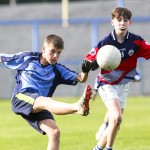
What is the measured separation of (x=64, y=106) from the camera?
25.3 ft

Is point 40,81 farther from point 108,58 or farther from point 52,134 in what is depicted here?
point 108,58

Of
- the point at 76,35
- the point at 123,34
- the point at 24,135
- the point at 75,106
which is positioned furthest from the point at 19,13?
the point at 75,106

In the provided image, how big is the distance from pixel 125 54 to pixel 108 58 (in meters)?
1.15

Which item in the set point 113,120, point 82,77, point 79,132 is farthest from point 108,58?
point 79,132

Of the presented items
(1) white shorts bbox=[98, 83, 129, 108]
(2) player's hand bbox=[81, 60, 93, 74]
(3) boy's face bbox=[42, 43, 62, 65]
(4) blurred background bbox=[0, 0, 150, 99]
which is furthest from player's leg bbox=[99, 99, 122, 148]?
(4) blurred background bbox=[0, 0, 150, 99]

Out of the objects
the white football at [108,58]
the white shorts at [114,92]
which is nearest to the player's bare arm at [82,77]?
the white football at [108,58]

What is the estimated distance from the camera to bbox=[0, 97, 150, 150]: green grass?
1128 centimetres

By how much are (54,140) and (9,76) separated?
18.2 meters

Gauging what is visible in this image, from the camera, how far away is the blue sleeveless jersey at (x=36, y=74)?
857 centimetres

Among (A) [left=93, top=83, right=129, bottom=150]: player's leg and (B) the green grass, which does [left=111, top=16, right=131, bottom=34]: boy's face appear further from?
(B) the green grass

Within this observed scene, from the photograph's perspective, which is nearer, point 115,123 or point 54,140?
point 54,140

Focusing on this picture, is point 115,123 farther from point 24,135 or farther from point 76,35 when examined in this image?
point 76,35

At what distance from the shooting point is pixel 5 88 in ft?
85.7

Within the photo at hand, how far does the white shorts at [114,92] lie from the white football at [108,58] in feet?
2.50
